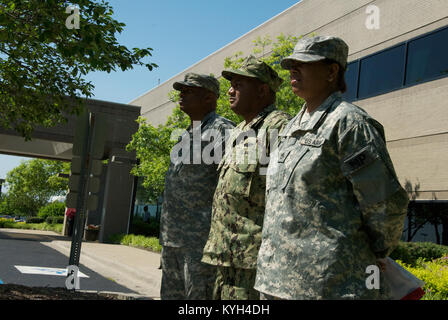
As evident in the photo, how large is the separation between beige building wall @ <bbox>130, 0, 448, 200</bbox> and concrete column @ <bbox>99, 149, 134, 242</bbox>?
396 inches

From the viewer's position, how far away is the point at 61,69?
7.16 meters

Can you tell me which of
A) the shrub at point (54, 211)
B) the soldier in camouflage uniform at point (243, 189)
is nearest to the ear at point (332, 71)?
the soldier in camouflage uniform at point (243, 189)

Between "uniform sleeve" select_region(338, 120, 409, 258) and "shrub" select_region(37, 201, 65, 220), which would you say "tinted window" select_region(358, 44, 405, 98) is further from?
"shrub" select_region(37, 201, 65, 220)

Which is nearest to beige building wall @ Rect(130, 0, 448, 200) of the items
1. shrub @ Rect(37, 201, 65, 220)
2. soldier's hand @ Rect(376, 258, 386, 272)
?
soldier's hand @ Rect(376, 258, 386, 272)

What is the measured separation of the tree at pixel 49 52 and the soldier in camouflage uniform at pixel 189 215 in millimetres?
1790

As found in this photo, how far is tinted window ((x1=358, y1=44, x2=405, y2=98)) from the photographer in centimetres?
1817

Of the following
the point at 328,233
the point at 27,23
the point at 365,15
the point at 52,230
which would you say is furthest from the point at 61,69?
the point at 52,230

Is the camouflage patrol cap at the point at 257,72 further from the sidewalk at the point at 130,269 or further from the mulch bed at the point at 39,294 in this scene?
the sidewalk at the point at 130,269

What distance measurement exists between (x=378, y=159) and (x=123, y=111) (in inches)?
848

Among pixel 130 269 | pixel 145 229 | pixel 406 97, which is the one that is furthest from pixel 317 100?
pixel 145 229

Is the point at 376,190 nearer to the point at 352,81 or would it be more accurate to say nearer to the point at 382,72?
the point at 382,72

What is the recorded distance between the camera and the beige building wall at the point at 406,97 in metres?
16.2

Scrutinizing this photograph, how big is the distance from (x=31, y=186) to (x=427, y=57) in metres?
51.5
